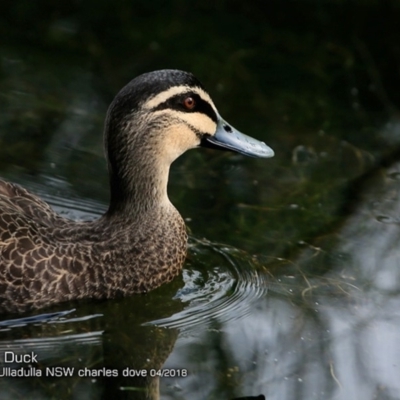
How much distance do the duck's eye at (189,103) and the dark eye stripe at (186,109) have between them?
0.05 ft

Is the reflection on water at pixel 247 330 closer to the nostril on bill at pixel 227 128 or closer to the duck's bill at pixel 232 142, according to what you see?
the duck's bill at pixel 232 142

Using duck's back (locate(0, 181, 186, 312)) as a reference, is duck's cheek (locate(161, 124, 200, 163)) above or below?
above

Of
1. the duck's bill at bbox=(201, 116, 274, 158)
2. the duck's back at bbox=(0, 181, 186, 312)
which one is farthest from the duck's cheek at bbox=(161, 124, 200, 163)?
the duck's back at bbox=(0, 181, 186, 312)

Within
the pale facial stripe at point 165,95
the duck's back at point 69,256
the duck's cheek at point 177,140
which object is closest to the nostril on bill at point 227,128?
the duck's cheek at point 177,140

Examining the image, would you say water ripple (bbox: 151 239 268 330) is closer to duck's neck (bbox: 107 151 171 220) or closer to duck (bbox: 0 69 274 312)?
duck (bbox: 0 69 274 312)

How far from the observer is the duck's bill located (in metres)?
8.20

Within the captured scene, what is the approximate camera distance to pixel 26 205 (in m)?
7.88

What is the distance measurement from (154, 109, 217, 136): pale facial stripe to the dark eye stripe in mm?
22

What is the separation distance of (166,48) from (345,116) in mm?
2235

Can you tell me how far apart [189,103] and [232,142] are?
524mm

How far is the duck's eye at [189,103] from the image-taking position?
7.87 metres

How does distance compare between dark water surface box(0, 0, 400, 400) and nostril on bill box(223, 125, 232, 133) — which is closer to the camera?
dark water surface box(0, 0, 400, 400)

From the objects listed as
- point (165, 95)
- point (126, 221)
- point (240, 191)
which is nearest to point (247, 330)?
point (126, 221)

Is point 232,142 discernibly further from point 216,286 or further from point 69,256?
point 69,256
